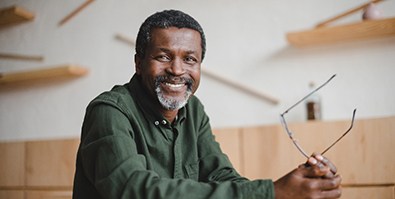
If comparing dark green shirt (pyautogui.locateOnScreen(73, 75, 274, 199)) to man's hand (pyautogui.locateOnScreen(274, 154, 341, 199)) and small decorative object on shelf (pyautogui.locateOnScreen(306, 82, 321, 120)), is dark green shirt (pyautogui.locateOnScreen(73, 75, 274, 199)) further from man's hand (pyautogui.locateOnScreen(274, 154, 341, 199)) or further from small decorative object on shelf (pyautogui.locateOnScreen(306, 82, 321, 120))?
small decorative object on shelf (pyautogui.locateOnScreen(306, 82, 321, 120))

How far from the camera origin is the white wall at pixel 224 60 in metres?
2.29

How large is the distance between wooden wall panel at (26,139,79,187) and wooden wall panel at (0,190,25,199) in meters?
0.09

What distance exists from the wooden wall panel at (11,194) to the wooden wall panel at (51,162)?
3.4 inches

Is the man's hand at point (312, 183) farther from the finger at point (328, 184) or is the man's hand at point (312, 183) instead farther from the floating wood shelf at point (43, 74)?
the floating wood shelf at point (43, 74)

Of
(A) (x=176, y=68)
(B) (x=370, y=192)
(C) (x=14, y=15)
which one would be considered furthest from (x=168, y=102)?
(C) (x=14, y=15)

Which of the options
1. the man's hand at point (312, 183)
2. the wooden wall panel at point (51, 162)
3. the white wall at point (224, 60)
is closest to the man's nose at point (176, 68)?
the man's hand at point (312, 183)

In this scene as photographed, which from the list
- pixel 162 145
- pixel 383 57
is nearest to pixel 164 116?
pixel 162 145

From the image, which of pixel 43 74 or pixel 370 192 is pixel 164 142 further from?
pixel 43 74

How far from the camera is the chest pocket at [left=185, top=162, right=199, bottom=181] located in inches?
51.9

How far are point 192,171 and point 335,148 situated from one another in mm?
968

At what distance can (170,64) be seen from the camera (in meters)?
1.24

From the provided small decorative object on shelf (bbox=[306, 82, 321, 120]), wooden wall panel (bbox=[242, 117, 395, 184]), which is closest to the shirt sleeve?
wooden wall panel (bbox=[242, 117, 395, 184])

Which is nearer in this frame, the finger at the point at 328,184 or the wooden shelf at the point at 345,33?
the finger at the point at 328,184

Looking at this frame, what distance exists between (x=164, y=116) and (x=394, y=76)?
1447 mm
